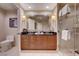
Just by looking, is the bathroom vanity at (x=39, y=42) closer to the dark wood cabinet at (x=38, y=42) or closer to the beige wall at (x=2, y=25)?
the dark wood cabinet at (x=38, y=42)

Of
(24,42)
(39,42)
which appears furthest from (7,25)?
(39,42)

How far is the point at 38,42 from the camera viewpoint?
212 cm

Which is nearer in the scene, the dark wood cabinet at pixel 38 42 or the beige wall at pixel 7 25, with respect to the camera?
the beige wall at pixel 7 25

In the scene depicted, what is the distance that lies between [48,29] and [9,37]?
910 millimetres

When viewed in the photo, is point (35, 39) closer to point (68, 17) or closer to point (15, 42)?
point (15, 42)

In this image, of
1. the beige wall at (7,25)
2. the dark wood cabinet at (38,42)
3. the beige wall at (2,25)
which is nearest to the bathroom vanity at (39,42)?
the dark wood cabinet at (38,42)

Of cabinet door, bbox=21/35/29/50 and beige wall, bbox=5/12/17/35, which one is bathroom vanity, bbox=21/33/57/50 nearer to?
cabinet door, bbox=21/35/29/50

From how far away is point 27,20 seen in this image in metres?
2.45

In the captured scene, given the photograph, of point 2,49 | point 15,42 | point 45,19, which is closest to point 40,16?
point 45,19

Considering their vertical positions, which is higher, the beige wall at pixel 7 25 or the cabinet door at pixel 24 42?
the beige wall at pixel 7 25

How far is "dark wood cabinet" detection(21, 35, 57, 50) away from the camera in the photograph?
2.07m

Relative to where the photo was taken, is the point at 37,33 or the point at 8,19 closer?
the point at 8,19

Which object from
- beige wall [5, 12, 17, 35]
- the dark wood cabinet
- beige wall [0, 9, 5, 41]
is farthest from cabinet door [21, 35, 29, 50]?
beige wall [0, 9, 5, 41]

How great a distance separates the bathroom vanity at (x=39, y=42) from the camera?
207 centimetres
